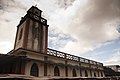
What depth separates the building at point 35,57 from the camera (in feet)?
43.3

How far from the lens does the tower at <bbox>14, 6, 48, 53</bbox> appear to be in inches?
618

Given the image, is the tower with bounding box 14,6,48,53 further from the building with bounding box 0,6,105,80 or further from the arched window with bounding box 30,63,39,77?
the arched window with bounding box 30,63,39,77

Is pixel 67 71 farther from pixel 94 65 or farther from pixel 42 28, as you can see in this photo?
pixel 94 65

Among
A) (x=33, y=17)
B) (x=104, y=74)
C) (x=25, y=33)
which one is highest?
(x=33, y=17)

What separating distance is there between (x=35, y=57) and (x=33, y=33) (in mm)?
3834

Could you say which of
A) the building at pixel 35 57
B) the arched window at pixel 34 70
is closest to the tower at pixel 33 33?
the building at pixel 35 57

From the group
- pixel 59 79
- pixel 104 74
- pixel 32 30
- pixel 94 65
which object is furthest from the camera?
pixel 104 74

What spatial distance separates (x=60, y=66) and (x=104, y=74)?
1811 centimetres

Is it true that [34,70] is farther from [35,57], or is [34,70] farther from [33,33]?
[33,33]

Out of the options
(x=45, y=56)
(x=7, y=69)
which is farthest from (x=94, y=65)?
(x=7, y=69)

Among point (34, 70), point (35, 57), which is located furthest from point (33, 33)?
point (34, 70)

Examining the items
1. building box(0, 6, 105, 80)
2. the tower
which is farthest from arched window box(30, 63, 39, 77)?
the tower

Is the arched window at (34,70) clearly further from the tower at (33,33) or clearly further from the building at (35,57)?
the tower at (33,33)

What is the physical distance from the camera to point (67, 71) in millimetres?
18781
